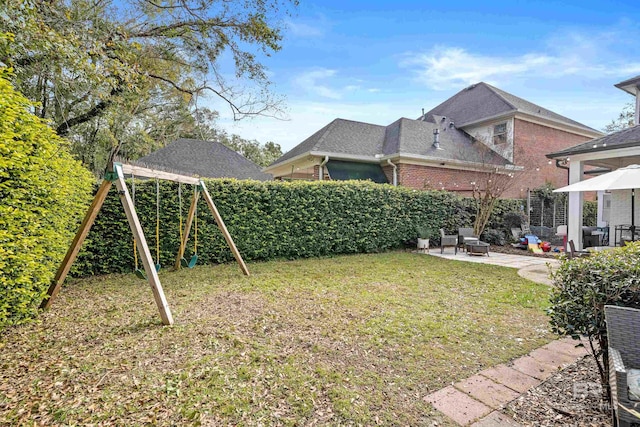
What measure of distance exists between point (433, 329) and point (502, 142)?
1704 cm

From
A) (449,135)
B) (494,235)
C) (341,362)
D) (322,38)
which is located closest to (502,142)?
(449,135)

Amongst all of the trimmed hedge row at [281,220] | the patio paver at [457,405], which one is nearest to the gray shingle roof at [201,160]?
the trimmed hedge row at [281,220]

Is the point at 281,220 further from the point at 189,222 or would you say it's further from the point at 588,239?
the point at 588,239

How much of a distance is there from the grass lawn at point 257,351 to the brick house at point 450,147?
28.2 feet

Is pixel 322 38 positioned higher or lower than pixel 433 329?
higher

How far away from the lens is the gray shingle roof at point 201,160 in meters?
16.5

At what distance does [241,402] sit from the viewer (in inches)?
96.7

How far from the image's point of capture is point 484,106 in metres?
18.5

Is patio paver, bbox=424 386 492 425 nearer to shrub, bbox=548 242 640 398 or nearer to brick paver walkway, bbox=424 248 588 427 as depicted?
brick paver walkway, bbox=424 248 588 427

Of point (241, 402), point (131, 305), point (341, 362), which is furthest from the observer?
point (131, 305)

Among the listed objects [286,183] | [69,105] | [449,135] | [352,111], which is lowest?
[286,183]

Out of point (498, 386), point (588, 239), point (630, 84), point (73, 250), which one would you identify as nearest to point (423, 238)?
point (588, 239)

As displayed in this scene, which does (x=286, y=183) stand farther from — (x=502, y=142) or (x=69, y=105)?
(x=502, y=142)

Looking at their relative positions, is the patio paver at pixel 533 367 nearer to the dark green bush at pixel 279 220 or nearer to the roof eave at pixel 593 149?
the dark green bush at pixel 279 220
